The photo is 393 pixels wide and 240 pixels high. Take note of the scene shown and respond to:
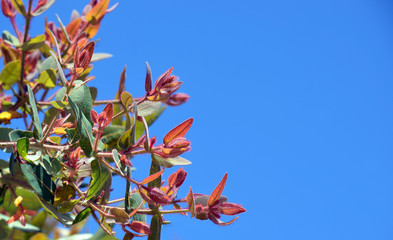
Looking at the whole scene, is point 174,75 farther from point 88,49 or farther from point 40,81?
point 40,81

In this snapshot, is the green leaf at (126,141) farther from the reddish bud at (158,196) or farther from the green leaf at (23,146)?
the green leaf at (23,146)

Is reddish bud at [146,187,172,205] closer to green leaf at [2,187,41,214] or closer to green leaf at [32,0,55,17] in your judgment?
green leaf at [2,187,41,214]

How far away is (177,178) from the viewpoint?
5.34 ft

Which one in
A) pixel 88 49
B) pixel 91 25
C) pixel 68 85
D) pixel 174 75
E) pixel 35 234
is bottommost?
pixel 35 234

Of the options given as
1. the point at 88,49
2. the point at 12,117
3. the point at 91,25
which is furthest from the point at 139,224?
the point at 91,25

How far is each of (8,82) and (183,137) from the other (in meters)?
1.16

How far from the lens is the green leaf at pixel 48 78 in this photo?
221cm

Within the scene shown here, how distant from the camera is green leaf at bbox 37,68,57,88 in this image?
221 centimetres

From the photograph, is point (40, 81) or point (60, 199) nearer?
point (60, 199)

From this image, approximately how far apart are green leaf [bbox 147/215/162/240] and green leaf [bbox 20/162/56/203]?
361 mm

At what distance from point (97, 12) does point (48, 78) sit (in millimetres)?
482

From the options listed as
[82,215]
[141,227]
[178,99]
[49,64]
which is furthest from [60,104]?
[178,99]

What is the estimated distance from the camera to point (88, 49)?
1.62 meters

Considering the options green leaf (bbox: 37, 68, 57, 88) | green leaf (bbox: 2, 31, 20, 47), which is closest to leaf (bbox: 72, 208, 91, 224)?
green leaf (bbox: 37, 68, 57, 88)
